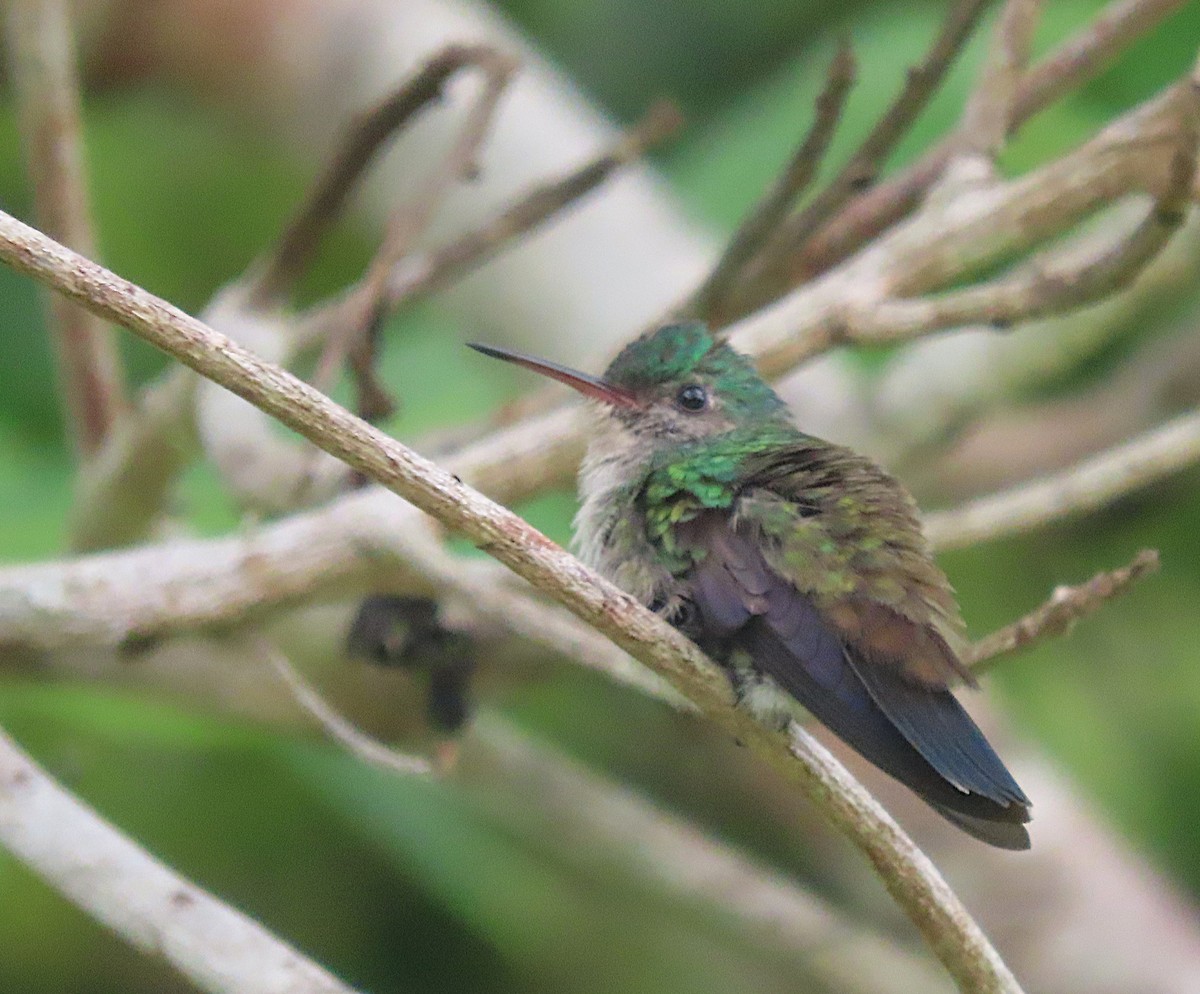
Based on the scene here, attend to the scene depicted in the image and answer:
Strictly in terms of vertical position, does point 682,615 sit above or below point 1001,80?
below

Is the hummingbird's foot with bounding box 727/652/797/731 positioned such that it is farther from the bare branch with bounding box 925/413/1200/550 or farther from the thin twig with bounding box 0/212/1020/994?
the bare branch with bounding box 925/413/1200/550

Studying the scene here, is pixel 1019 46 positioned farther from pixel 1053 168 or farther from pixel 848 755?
pixel 848 755

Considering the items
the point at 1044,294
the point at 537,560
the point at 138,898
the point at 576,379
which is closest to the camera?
the point at 537,560

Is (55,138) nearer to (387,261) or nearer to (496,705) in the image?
(387,261)

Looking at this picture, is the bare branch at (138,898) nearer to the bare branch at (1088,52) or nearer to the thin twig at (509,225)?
the thin twig at (509,225)

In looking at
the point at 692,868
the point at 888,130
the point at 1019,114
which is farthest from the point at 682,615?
the point at 692,868

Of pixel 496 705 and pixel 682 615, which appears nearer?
pixel 682 615

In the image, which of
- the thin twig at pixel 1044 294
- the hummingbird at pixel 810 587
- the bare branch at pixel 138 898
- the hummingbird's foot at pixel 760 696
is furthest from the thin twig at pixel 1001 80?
the bare branch at pixel 138 898
